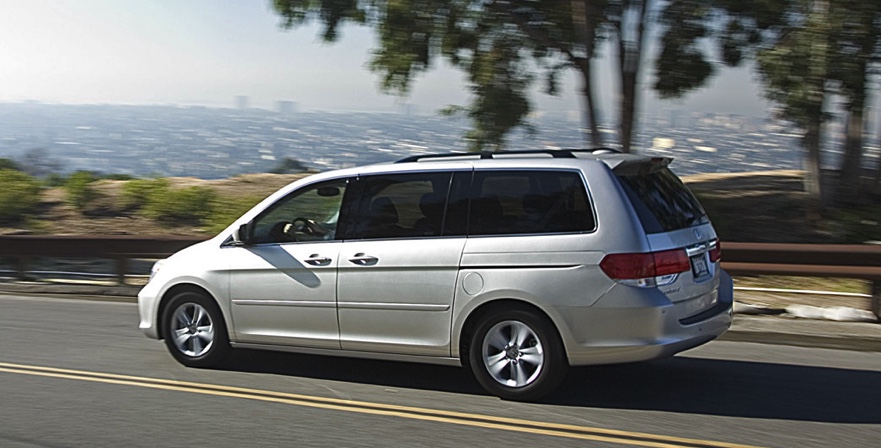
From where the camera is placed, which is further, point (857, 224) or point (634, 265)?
point (857, 224)

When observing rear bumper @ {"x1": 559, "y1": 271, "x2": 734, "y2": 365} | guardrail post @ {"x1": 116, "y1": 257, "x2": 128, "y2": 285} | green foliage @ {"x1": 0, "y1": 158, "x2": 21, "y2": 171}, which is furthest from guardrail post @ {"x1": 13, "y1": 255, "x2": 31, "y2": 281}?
rear bumper @ {"x1": 559, "y1": 271, "x2": 734, "y2": 365}

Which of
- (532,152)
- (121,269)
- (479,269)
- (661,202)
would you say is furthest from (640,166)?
(121,269)

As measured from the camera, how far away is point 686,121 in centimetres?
1672

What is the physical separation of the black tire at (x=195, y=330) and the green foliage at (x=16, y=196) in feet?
39.7

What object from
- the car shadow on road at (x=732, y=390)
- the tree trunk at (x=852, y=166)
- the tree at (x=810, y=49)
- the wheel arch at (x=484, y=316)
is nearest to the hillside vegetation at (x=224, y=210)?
the tree trunk at (x=852, y=166)

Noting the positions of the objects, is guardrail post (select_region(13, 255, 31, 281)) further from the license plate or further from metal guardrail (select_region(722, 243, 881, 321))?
the license plate

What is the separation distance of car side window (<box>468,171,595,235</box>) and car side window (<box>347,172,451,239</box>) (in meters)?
0.27

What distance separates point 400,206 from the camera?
7.25 metres

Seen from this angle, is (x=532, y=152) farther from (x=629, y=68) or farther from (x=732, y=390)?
(x=629, y=68)

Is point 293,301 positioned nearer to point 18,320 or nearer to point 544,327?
point 544,327

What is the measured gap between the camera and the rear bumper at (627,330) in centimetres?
626

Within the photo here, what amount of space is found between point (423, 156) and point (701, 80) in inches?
407

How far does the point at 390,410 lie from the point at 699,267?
2.23m

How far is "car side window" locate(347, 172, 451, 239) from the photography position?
7031 mm
